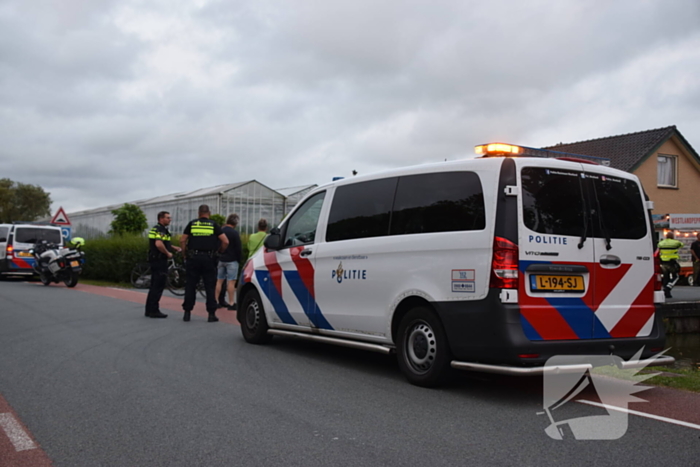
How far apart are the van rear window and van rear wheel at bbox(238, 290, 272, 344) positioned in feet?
57.9

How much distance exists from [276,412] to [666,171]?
29.6 metres

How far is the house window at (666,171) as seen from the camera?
30.3 meters

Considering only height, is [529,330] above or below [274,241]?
below

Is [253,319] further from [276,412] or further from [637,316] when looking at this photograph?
[637,316]

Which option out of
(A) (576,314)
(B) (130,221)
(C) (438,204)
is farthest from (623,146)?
(A) (576,314)

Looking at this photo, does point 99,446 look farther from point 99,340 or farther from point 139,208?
point 139,208

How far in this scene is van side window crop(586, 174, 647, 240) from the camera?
19.7ft

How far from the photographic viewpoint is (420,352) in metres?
6.14

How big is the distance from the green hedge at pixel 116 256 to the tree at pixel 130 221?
25.9 ft

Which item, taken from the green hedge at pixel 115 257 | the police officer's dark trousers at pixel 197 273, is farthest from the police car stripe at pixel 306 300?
the green hedge at pixel 115 257

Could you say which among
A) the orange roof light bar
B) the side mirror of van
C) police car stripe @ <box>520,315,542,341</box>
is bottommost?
police car stripe @ <box>520,315,542,341</box>

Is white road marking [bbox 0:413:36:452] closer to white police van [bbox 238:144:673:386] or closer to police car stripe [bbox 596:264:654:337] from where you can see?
white police van [bbox 238:144:673:386]

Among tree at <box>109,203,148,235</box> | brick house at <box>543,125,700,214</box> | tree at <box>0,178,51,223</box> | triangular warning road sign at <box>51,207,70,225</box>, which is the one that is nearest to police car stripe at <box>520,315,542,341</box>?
triangular warning road sign at <box>51,207,70,225</box>

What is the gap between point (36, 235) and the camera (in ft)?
79.5
